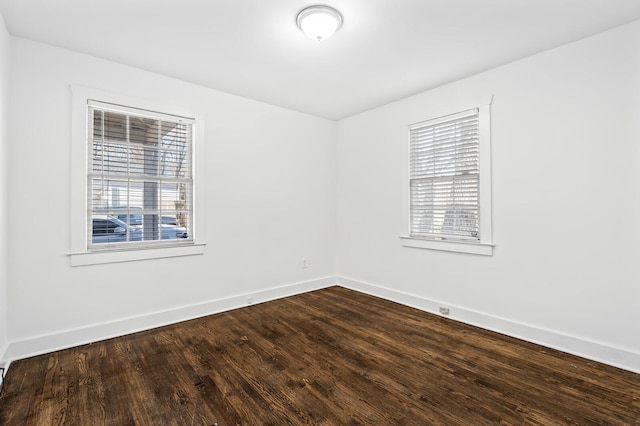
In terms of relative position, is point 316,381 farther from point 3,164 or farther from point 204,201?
point 3,164

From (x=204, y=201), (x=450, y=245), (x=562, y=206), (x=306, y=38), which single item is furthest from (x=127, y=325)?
(x=562, y=206)

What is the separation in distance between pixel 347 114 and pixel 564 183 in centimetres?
A: 289

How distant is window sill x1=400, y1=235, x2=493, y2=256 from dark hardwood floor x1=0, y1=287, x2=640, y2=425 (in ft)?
2.64

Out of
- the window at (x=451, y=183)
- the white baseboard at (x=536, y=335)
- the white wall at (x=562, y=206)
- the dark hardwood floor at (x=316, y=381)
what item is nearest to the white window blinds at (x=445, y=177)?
the window at (x=451, y=183)

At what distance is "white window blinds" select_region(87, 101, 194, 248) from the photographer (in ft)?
9.95

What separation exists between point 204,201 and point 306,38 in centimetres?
206

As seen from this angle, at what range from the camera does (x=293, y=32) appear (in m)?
2.54

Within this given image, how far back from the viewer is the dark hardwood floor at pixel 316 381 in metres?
1.91

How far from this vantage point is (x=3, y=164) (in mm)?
2436

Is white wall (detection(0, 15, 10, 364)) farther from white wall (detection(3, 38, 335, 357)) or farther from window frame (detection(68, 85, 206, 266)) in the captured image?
window frame (detection(68, 85, 206, 266))

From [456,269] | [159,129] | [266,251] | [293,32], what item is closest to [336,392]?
[456,269]

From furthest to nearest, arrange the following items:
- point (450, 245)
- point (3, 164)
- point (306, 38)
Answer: point (450, 245) → point (306, 38) → point (3, 164)

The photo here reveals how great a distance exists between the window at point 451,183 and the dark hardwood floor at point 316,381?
1.00 meters

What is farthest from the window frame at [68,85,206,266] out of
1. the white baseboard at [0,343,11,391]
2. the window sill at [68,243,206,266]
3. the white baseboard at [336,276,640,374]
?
the white baseboard at [336,276,640,374]
